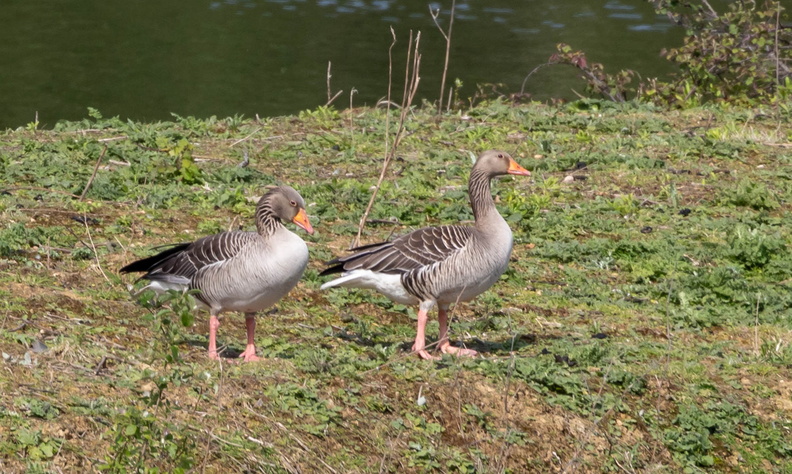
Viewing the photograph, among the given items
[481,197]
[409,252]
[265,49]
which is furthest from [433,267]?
[265,49]

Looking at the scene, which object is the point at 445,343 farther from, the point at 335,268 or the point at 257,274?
the point at 257,274

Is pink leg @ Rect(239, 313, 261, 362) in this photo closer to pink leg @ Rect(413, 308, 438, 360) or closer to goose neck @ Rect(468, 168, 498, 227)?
pink leg @ Rect(413, 308, 438, 360)

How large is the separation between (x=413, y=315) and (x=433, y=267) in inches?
52.4

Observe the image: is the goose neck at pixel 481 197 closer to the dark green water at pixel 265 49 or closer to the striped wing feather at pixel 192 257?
the striped wing feather at pixel 192 257

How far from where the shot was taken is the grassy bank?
232 inches

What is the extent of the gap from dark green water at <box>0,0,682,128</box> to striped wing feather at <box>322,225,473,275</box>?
13.4 metres

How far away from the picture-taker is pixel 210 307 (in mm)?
6992

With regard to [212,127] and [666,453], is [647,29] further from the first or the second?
[666,453]

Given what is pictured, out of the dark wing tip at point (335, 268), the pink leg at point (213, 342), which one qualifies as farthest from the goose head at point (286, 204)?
the pink leg at point (213, 342)

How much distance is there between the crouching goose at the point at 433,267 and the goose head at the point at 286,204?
0.56 metres

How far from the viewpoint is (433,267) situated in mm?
7465

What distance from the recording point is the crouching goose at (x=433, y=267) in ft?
24.4

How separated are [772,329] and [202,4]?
24.3 m

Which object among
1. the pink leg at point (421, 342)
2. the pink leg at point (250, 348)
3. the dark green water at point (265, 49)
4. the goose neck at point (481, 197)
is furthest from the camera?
the dark green water at point (265, 49)
